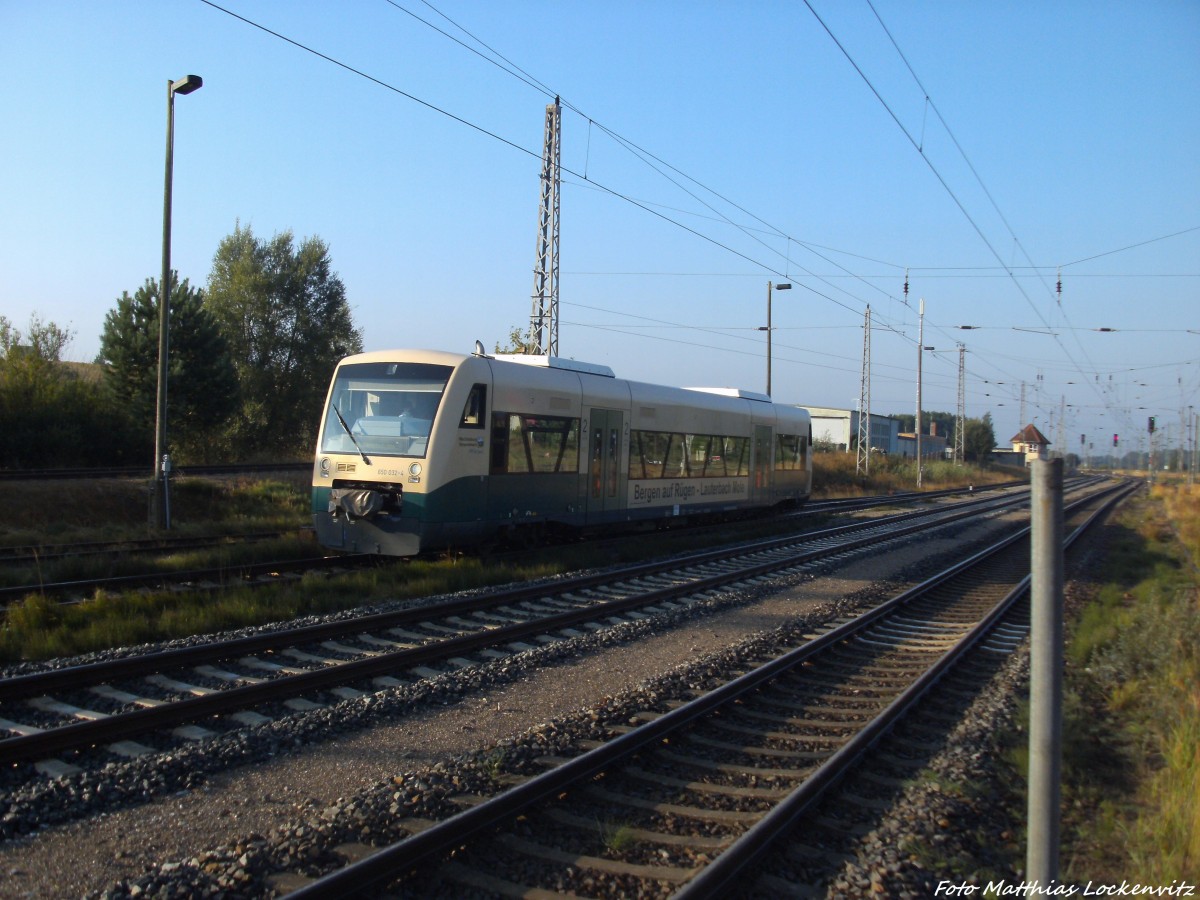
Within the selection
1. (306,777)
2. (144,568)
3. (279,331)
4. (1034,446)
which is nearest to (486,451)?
(144,568)

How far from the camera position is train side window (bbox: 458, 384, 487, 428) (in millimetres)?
13031

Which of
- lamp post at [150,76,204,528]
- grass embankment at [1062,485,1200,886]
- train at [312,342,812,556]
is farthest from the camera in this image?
lamp post at [150,76,204,528]

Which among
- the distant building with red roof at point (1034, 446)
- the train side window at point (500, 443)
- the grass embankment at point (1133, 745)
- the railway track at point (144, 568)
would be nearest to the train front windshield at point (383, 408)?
the train side window at point (500, 443)

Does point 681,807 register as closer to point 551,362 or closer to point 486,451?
point 486,451

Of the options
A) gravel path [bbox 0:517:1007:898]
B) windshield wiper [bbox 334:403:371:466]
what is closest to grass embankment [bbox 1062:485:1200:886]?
gravel path [bbox 0:517:1007:898]

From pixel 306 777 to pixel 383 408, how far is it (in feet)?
27.1

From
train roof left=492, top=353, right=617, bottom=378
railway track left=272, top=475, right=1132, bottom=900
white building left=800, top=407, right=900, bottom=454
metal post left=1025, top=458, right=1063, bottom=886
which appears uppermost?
white building left=800, top=407, right=900, bottom=454

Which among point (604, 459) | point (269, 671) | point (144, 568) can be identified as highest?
point (604, 459)

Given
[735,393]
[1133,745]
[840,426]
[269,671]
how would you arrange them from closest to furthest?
1. [1133,745]
2. [269,671]
3. [735,393]
4. [840,426]

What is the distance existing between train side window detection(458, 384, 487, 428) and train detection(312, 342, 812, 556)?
2 cm

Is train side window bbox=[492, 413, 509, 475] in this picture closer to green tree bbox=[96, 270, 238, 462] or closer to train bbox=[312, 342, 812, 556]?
train bbox=[312, 342, 812, 556]

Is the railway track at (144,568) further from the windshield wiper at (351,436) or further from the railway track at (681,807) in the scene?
the railway track at (681,807)

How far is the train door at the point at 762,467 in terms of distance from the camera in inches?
917

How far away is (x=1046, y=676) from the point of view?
2.57 metres
